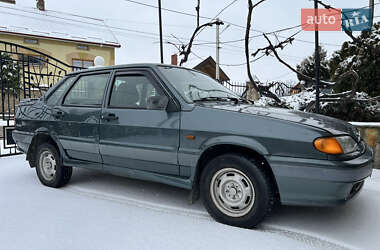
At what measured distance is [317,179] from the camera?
2.24 metres

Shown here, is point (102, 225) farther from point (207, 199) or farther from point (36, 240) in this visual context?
point (207, 199)

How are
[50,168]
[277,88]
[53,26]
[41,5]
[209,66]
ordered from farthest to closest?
[209,66] < [41,5] < [53,26] < [277,88] < [50,168]

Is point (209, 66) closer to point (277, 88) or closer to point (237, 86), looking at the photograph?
point (237, 86)

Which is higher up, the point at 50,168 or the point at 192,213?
the point at 50,168

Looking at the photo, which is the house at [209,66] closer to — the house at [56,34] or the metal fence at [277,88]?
the house at [56,34]

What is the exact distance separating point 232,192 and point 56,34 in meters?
20.2

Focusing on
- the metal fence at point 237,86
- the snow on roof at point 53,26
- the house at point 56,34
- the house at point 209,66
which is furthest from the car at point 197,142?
the house at point 209,66

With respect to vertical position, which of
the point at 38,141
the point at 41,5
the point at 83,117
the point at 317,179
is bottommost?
the point at 317,179

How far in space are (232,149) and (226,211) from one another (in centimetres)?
59

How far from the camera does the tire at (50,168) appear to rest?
3.80m

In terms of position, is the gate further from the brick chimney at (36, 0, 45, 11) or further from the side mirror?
the brick chimney at (36, 0, 45, 11)

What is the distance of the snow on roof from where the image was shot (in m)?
18.3

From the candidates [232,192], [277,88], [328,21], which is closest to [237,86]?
[277,88]

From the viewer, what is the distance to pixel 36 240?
2.38 m
